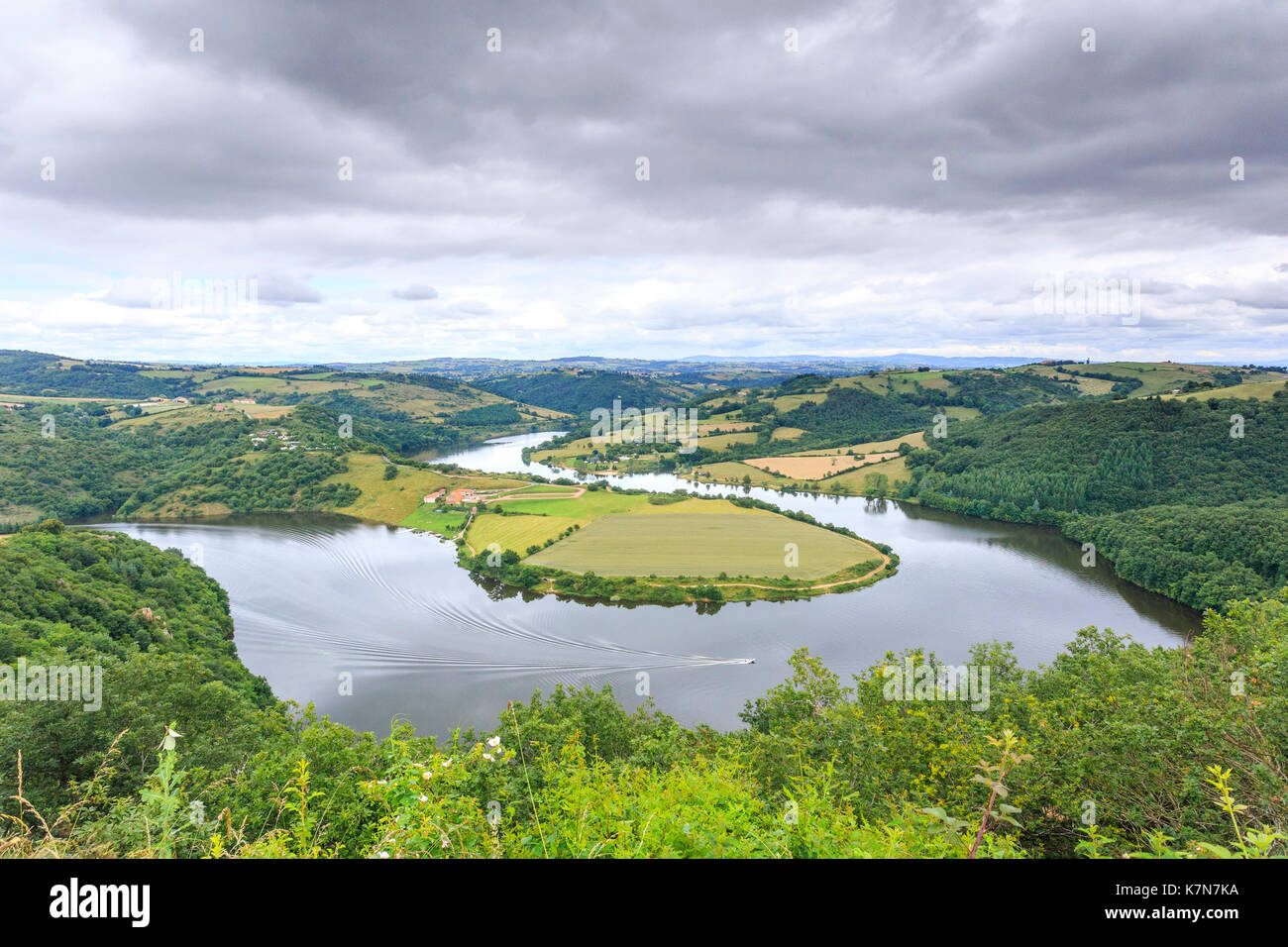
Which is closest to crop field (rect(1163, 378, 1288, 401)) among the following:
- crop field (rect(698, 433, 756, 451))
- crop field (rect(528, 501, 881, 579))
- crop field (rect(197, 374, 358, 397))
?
crop field (rect(698, 433, 756, 451))

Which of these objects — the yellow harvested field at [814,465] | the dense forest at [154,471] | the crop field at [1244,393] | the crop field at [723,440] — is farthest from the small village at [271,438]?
the crop field at [1244,393]

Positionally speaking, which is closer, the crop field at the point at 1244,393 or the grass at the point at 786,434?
the crop field at the point at 1244,393

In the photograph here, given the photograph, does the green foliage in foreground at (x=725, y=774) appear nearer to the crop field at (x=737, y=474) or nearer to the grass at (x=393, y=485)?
the grass at (x=393, y=485)

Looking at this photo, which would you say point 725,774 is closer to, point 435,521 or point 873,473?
point 435,521

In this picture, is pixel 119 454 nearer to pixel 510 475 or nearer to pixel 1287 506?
pixel 510 475

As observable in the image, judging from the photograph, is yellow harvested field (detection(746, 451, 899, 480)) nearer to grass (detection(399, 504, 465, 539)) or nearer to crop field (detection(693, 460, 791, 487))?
crop field (detection(693, 460, 791, 487))

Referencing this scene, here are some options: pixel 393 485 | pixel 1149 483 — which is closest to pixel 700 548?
pixel 393 485
